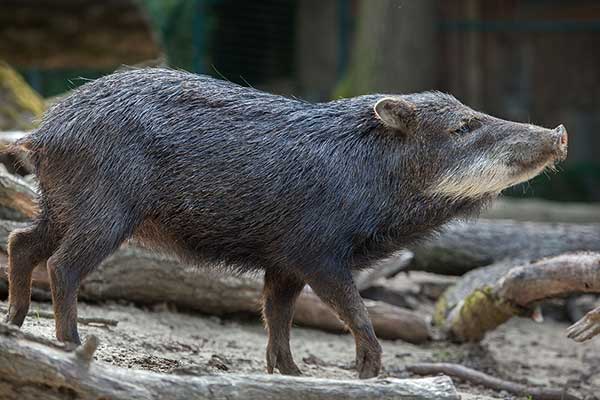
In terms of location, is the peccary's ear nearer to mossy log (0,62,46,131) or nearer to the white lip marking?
the white lip marking

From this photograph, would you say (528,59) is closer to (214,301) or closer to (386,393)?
(214,301)

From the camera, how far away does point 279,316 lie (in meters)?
5.79

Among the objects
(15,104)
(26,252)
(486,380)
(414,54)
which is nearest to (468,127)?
(486,380)

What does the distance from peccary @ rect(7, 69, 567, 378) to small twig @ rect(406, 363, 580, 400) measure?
1352 millimetres

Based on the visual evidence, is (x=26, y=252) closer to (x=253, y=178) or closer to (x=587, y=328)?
(x=253, y=178)

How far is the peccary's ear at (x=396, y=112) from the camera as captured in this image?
17.7 feet

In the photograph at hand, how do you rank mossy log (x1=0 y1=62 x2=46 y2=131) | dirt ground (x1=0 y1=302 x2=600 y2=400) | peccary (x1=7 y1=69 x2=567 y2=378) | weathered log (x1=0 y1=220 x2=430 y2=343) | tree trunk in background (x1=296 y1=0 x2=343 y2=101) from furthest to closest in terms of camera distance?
tree trunk in background (x1=296 y1=0 x2=343 y2=101), mossy log (x1=0 y1=62 x2=46 y2=131), weathered log (x1=0 y1=220 x2=430 y2=343), dirt ground (x1=0 y1=302 x2=600 y2=400), peccary (x1=7 y1=69 x2=567 y2=378)

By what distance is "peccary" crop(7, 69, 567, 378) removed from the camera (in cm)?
513

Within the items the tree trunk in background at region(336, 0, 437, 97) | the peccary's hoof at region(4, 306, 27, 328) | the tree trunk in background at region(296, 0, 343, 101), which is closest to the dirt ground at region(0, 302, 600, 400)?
the peccary's hoof at region(4, 306, 27, 328)

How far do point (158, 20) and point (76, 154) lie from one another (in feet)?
32.9

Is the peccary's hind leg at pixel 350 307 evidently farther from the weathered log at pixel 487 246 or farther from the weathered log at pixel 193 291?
the weathered log at pixel 487 246

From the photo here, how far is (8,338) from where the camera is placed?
3.90 meters

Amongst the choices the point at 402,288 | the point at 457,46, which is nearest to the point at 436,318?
the point at 402,288

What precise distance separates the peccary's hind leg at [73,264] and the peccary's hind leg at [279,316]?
41.8 inches
